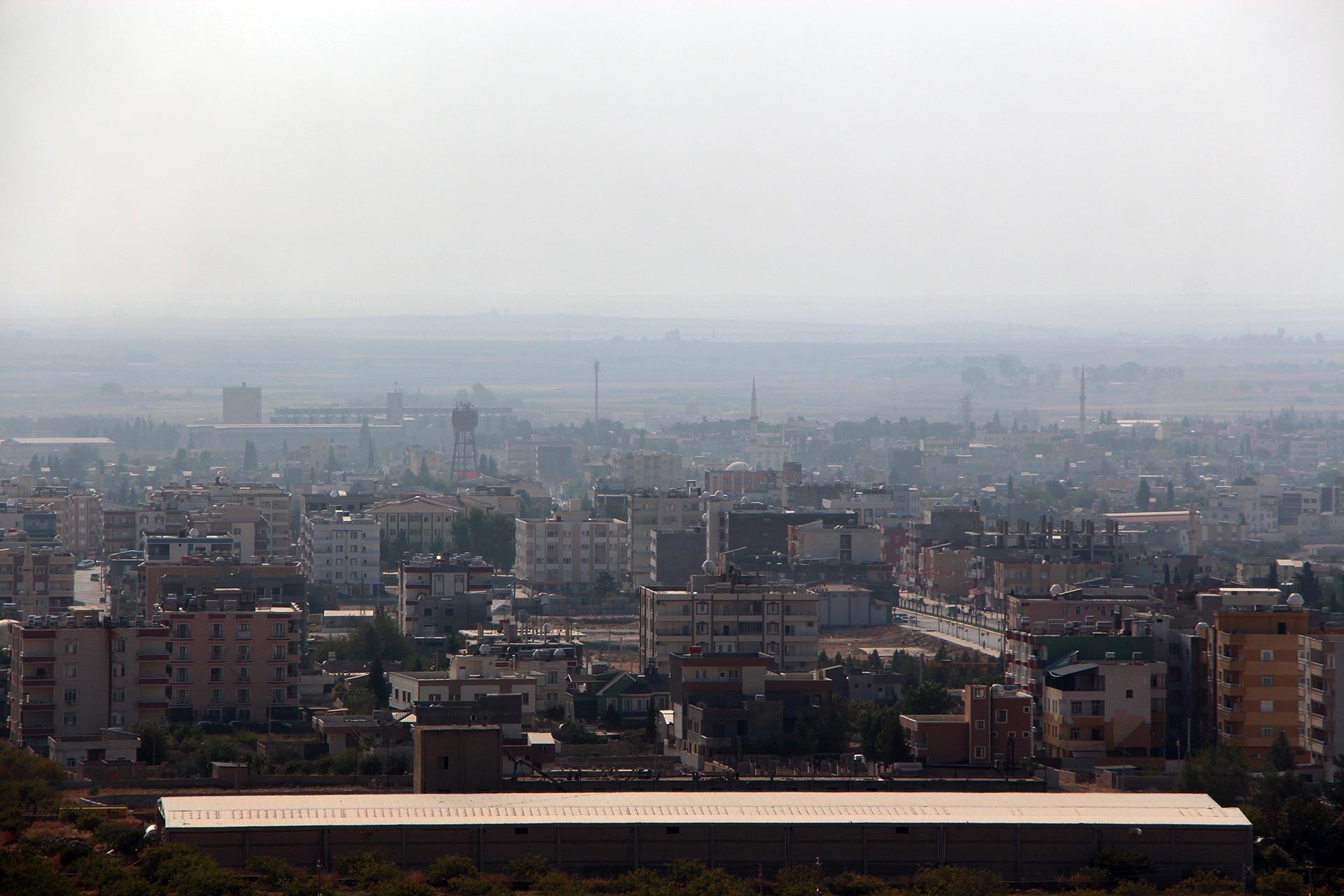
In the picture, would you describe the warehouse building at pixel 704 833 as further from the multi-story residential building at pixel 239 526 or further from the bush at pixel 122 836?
the multi-story residential building at pixel 239 526

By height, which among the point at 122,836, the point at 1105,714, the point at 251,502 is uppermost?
the point at 251,502

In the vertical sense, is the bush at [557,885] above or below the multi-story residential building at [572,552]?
below

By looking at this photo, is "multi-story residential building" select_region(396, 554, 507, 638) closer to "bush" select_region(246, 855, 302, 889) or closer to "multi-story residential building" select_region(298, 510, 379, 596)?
"multi-story residential building" select_region(298, 510, 379, 596)

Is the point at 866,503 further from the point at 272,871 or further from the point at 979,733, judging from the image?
the point at 272,871

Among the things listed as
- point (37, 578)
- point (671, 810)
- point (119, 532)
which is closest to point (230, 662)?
Result: point (671, 810)

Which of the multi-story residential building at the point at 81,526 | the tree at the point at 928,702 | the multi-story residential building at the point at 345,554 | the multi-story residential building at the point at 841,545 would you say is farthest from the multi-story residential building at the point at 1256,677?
the multi-story residential building at the point at 81,526

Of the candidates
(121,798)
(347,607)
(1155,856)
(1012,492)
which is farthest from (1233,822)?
(1012,492)
